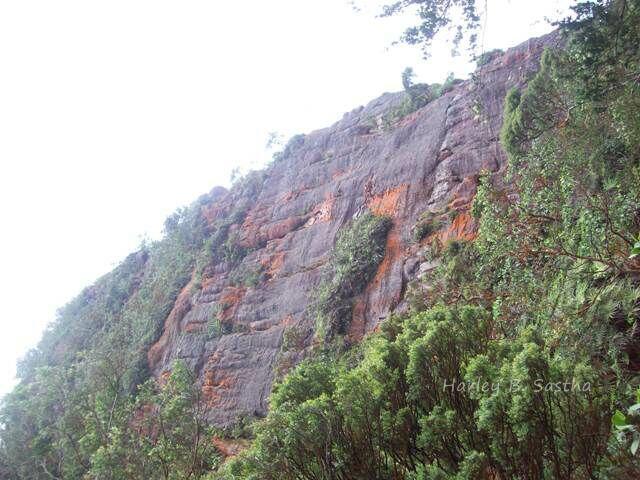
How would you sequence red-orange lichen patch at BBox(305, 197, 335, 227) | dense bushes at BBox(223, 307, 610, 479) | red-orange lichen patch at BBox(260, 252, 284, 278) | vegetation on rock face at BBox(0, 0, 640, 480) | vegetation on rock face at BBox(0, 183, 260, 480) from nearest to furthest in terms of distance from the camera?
dense bushes at BBox(223, 307, 610, 479)
vegetation on rock face at BBox(0, 0, 640, 480)
vegetation on rock face at BBox(0, 183, 260, 480)
red-orange lichen patch at BBox(305, 197, 335, 227)
red-orange lichen patch at BBox(260, 252, 284, 278)

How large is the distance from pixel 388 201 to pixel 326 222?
3552 mm

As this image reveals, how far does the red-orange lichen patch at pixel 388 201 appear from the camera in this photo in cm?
2000

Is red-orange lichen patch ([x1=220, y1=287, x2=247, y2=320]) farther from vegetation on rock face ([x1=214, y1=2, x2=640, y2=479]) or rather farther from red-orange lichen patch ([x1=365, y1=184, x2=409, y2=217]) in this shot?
vegetation on rock face ([x1=214, y1=2, x2=640, y2=479])

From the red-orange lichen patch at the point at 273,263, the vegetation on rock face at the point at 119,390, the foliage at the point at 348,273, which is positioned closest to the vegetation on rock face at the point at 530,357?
the vegetation on rock face at the point at 119,390

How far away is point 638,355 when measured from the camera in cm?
771

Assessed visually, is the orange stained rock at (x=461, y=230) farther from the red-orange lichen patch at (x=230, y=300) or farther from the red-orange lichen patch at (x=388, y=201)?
the red-orange lichen patch at (x=230, y=300)

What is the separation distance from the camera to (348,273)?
19.0 meters

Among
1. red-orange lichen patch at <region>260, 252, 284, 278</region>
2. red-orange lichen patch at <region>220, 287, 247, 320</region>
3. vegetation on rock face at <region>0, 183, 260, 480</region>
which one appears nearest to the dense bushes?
vegetation on rock face at <region>0, 183, 260, 480</region>

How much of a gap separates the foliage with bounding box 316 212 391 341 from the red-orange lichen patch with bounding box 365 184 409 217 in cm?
43

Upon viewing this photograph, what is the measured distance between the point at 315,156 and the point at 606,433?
2351 cm

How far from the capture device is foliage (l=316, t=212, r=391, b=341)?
59.9 feet

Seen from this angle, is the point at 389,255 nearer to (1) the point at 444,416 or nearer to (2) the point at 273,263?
(2) the point at 273,263

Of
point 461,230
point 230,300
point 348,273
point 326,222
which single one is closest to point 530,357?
point 461,230

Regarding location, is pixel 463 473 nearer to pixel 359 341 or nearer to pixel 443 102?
pixel 359 341
